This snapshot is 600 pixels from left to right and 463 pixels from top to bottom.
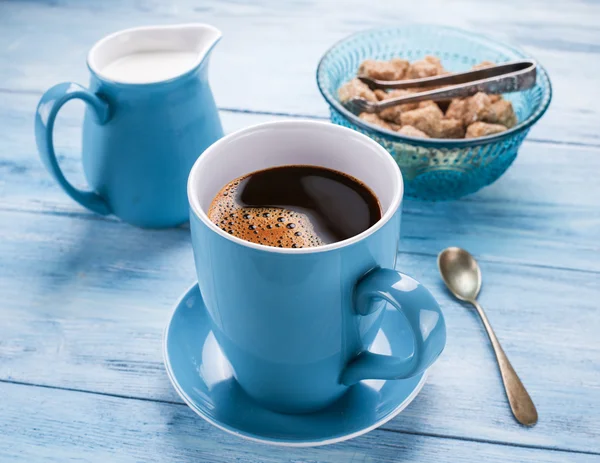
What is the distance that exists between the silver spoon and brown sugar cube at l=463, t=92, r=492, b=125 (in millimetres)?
177

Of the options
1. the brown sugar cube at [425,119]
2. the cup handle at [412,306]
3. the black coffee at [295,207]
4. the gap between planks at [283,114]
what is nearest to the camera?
the cup handle at [412,306]

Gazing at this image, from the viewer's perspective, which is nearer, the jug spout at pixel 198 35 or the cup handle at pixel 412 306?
the cup handle at pixel 412 306

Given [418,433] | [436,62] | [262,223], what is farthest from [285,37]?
[418,433]

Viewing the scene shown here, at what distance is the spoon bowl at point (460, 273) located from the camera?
77cm

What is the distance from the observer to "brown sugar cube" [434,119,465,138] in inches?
34.2

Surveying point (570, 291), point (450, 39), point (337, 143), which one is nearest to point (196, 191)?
point (337, 143)

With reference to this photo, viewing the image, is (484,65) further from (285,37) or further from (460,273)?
(285,37)

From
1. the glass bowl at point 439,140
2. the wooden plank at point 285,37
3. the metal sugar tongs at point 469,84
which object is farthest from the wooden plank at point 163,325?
the wooden plank at point 285,37

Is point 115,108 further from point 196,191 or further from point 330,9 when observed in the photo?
point 330,9

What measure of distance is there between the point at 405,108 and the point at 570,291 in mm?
310

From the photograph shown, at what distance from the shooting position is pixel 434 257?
829mm

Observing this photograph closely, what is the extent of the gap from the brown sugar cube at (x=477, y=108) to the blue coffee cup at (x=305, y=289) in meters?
0.29

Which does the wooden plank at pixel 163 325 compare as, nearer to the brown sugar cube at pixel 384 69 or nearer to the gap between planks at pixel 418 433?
the gap between planks at pixel 418 433

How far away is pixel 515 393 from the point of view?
67cm
